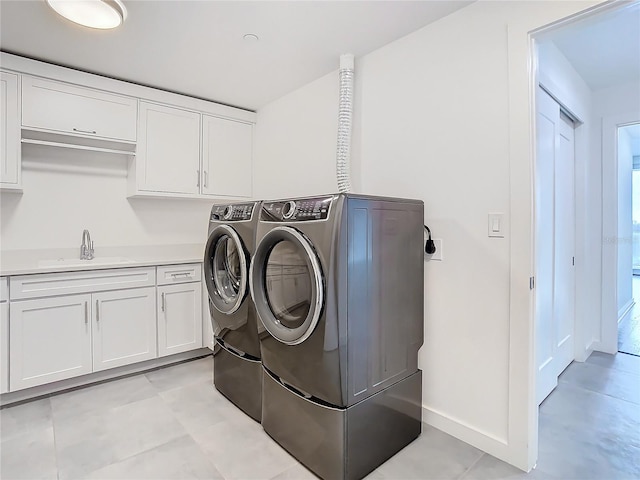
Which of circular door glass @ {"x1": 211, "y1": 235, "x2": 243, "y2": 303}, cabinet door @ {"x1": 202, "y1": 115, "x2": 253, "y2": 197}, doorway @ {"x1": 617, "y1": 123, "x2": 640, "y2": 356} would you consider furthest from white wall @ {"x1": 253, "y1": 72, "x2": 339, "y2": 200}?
doorway @ {"x1": 617, "y1": 123, "x2": 640, "y2": 356}

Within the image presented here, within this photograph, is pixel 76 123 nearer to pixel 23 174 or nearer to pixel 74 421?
Result: pixel 23 174

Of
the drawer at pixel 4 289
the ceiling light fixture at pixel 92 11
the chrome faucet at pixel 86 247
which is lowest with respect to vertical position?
the drawer at pixel 4 289

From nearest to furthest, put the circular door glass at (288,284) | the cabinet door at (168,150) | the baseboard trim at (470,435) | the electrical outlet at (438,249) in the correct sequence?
the circular door glass at (288,284)
the baseboard trim at (470,435)
the electrical outlet at (438,249)
the cabinet door at (168,150)

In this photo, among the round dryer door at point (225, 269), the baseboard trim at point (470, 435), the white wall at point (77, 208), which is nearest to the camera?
the baseboard trim at point (470, 435)

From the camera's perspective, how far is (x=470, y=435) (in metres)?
1.88

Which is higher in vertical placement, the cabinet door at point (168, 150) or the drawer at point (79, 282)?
the cabinet door at point (168, 150)

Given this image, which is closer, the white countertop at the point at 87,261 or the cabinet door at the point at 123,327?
the white countertop at the point at 87,261

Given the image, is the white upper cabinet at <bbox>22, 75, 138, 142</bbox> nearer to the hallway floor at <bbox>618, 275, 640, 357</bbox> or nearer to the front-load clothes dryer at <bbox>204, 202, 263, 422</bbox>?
the front-load clothes dryer at <bbox>204, 202, 263, 422</bbox>

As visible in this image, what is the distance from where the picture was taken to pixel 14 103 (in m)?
2.42

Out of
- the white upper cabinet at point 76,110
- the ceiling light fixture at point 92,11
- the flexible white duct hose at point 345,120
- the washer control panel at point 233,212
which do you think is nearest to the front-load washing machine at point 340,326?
the washer control panel at point 233,212

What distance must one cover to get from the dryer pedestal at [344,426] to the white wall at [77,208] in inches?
82.1

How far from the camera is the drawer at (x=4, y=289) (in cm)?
221

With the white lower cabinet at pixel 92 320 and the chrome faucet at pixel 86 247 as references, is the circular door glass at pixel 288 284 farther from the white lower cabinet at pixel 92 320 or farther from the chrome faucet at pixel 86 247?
the chrome faucet at pixel 86 247

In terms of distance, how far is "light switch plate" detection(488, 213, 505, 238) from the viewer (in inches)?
68.9
